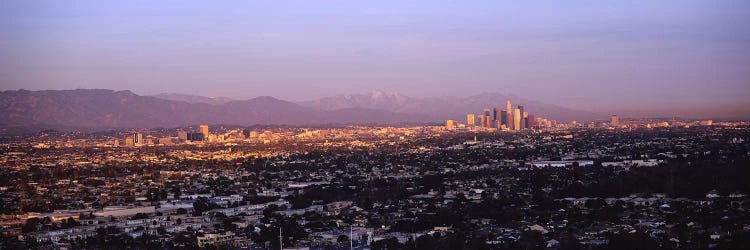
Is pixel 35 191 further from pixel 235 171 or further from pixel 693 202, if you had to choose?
pixel 693 202

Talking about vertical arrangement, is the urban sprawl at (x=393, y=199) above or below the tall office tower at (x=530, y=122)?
below

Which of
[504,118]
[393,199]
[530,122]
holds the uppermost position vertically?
[504,118]

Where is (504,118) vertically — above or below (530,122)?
above

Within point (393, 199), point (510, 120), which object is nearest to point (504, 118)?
point (510, 120)

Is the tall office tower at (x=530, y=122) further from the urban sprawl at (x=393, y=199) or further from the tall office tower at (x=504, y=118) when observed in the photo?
the urban sprawl at (x=393, y=199)

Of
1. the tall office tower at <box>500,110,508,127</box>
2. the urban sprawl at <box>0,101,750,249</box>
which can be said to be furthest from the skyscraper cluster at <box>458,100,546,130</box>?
the urban sprawl at <box>0,101,750,249</box>

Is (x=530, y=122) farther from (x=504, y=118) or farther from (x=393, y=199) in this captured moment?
(x=393, y=199)

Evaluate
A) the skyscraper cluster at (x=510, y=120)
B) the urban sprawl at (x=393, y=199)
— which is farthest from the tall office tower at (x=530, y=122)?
the urban sprawl at (x=393, y=199)

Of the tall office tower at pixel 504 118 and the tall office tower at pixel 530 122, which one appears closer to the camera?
the tall office tower at pixel 530 122

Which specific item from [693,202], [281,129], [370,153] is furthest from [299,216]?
[281,129]

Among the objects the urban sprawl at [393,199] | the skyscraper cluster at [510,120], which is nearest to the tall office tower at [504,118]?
the skyscraper cluster at [510,120]

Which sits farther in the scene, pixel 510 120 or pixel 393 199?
pixel 510 120
